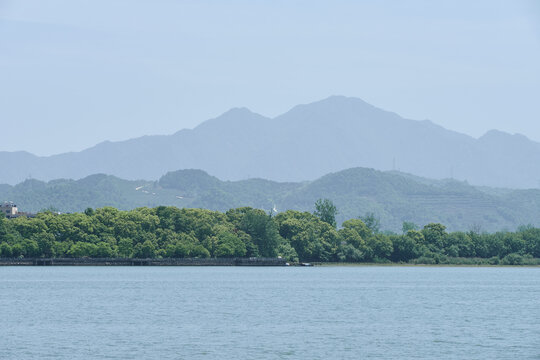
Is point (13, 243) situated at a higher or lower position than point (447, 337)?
higher

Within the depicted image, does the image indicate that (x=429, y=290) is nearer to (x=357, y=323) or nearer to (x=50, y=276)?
(x=357, y=323)

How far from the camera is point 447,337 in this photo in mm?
69938

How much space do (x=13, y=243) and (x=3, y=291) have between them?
3157 inches

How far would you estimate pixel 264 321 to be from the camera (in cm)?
7956

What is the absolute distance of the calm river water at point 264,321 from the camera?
6188 cm

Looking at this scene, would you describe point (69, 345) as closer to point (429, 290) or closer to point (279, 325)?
point (279, 325)

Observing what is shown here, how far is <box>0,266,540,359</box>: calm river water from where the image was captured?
203ft

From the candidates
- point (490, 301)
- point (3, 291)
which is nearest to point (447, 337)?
point (490, 301)

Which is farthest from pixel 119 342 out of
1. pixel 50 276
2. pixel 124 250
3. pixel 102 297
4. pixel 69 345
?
pixel 124 250

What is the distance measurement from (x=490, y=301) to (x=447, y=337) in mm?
37919

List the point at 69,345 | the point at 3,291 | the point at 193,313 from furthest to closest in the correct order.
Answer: the point at 3,291
the point at 193,313
the point at 69,345

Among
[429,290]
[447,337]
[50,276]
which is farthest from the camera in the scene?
[50,276]

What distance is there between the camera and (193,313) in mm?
86125

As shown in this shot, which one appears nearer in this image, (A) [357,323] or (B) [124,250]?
(A) [357,323]
